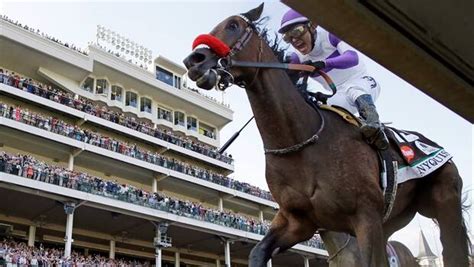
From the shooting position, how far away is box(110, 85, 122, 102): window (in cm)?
3328

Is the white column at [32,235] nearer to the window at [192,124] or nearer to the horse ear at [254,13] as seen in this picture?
the window at [192,124]

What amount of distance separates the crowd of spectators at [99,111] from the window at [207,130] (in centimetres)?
154

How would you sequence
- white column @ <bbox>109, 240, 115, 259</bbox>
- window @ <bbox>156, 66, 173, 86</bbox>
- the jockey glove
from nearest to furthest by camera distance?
the jockey glove, white column @ <bbox>109, 240, 115, 259</bbox>, window @ <bbox>156, 66, 173, 86</bbox>

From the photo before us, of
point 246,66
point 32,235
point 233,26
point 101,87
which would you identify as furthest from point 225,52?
point 101,87

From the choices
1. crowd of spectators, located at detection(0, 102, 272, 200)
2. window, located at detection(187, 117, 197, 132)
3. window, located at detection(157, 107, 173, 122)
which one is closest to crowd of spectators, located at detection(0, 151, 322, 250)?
crowd of spectators, located at detection(0, 102, 272, 200)

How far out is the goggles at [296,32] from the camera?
13.6ft

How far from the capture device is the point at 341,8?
218cm

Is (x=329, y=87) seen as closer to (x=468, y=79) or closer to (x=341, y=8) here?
(x=468, y=79)

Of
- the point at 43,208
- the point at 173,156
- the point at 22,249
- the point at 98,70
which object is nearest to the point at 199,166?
the point at 173,156

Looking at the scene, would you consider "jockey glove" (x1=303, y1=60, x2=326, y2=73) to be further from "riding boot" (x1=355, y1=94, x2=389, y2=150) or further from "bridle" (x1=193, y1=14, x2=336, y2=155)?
"riding boot" (x1=355, y1=94, x2=389, y2=150)

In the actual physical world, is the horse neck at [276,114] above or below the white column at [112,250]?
below

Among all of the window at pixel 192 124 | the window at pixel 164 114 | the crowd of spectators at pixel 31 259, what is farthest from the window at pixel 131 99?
the crowd of spectators at pixel 31 259

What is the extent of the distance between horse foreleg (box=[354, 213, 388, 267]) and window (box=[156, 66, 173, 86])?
33.8 metres

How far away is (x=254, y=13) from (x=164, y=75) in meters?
33.9
